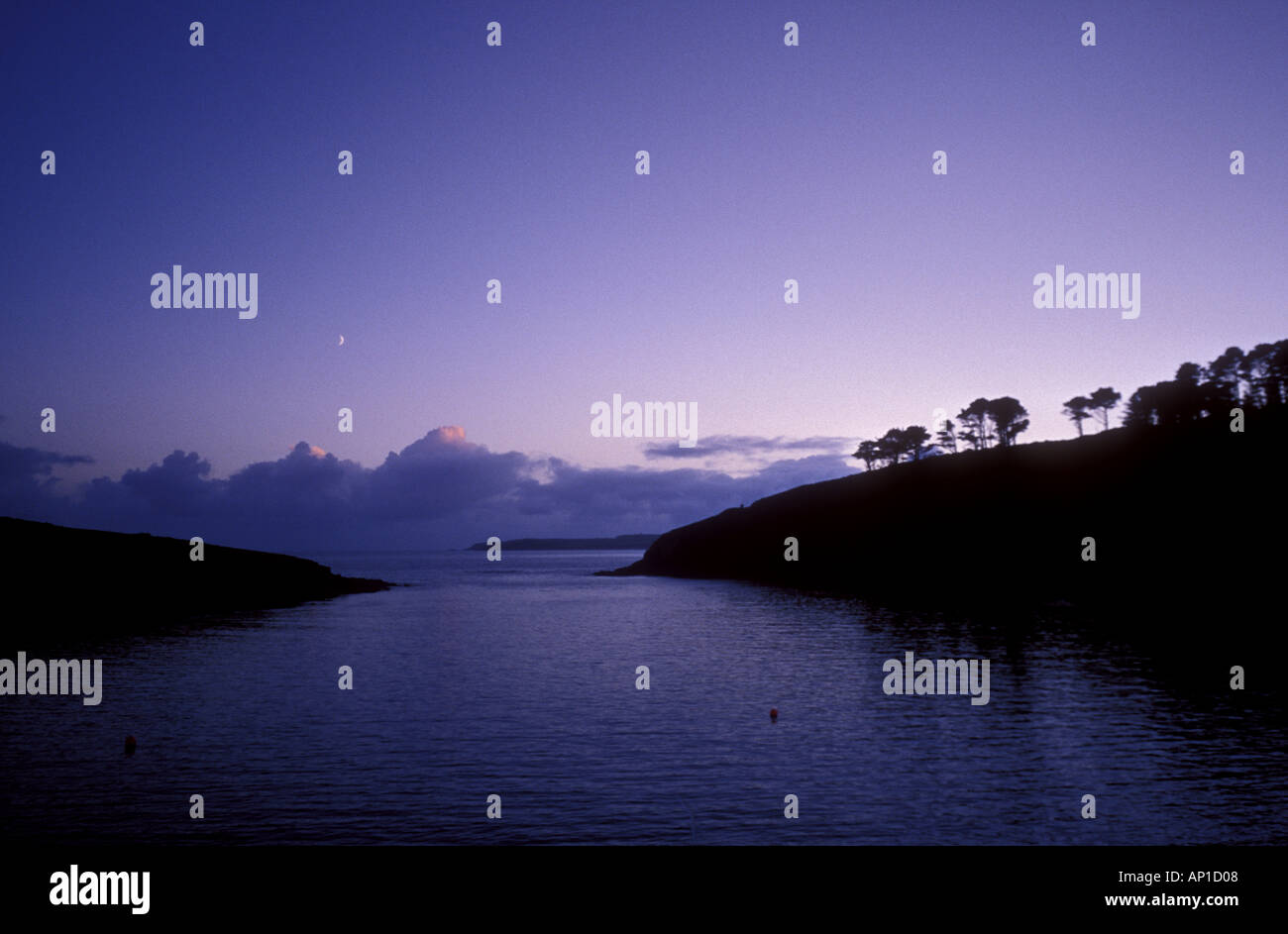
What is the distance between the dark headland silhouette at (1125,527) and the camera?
12100 cm

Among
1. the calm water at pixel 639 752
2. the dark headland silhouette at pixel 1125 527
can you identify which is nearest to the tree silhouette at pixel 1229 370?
the dark headland silhouette at pixel 1125 527

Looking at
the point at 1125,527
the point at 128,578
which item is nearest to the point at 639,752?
the point at 128,578

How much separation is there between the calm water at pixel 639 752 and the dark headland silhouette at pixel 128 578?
47.9m

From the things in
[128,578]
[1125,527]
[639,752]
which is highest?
[1125,527]

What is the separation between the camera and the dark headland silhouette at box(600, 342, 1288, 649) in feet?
397

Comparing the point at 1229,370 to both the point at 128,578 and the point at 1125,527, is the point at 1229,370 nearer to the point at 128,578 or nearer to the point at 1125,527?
the point at 1125,527

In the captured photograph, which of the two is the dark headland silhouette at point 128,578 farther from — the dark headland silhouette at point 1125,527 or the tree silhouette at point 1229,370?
the tree silhouette at point 1229,370

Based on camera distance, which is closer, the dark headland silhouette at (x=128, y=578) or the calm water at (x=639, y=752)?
the calm water at (x=639, y=752)

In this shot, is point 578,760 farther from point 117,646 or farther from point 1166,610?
point 1166,610

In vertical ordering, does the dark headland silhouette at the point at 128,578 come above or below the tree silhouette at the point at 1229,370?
below

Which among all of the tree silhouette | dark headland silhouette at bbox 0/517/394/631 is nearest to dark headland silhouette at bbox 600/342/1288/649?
the tree silhouette

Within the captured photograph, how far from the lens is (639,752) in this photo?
39.0 m

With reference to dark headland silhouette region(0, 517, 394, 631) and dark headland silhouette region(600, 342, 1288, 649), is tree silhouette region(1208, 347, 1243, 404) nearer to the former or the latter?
dark headland silhouette region(600, 342, 1288, 649)

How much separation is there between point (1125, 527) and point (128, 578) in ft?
566
